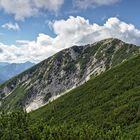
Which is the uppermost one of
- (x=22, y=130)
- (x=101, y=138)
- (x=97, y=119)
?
(x=97, y=119)

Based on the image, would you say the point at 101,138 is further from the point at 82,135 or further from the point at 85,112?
the point at 85,112

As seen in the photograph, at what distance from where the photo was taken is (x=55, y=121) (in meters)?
198

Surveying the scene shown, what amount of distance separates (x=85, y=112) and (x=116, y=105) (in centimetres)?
1925

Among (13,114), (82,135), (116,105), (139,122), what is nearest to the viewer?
(82,135)

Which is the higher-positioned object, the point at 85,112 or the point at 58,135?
the point at 85,112

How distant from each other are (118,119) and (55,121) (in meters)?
47.2

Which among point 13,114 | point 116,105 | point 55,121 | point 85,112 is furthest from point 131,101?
point 13,114

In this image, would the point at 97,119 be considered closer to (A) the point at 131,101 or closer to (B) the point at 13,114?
(A) the point at 131,101

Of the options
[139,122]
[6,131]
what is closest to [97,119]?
[139,122]

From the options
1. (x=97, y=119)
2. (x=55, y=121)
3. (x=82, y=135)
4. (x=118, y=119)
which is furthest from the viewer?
(x=55, y=121)

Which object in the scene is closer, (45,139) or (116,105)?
(45,139)

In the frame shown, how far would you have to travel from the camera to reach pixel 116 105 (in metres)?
184

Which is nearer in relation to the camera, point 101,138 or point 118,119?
point 101,138

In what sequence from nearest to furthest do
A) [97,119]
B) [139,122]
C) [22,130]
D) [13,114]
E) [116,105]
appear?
[22,130] < [13,114] < [139,122] < [97,119] < [116,105]
